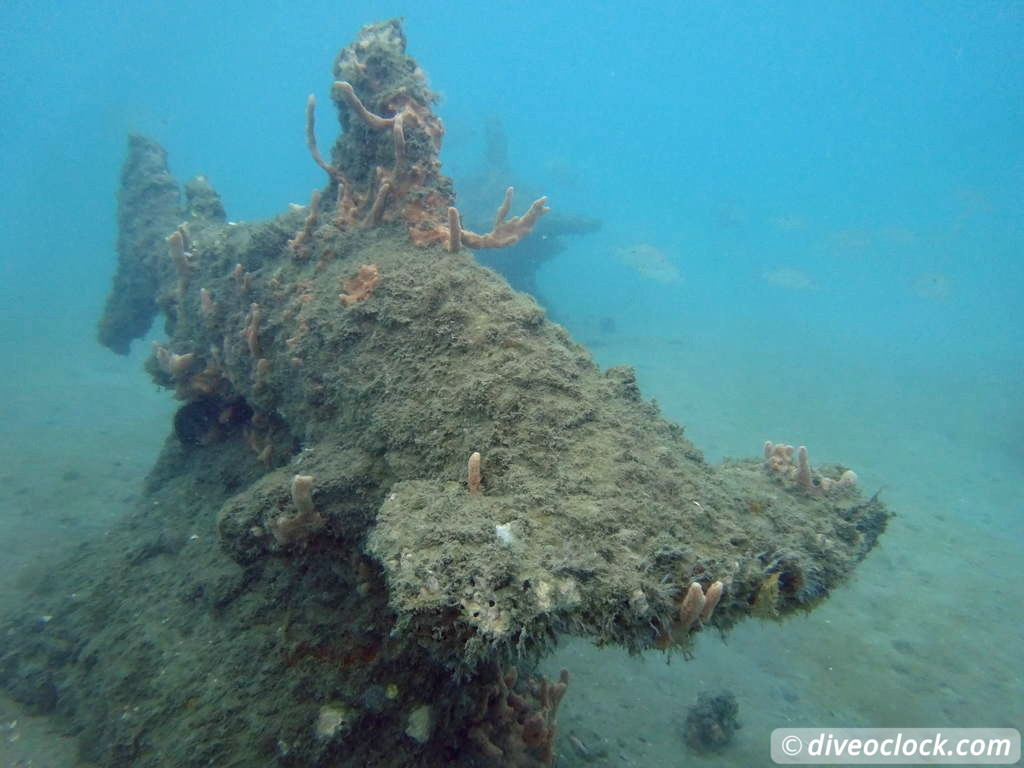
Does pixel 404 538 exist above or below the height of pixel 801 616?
below

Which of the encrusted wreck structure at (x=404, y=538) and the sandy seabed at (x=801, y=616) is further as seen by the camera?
the sandy seabed at (x=801, y=616)

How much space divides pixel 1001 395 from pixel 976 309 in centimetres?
2252

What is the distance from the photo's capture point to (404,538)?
2.54 m

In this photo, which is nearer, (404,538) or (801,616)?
(404,538)

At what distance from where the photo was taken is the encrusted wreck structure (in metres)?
2.51

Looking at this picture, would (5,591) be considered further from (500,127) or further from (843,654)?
(500,127)

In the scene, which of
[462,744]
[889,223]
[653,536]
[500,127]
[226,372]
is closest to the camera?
[653,536]

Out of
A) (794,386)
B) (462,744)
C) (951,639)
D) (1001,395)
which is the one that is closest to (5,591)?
(462,744)

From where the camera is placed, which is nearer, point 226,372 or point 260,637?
point 260,637

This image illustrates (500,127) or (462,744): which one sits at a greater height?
(500,127)

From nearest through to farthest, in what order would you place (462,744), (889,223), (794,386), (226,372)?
1. (462,744)
2. (226,372)
3. (794,386)
4. (889,223)

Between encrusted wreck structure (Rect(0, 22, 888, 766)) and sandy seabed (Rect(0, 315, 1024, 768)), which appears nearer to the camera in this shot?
encrusted wreck structure (Rect(0, 22, 888, 766))

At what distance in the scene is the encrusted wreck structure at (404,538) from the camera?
2.51 m

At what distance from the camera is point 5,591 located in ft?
22.3
